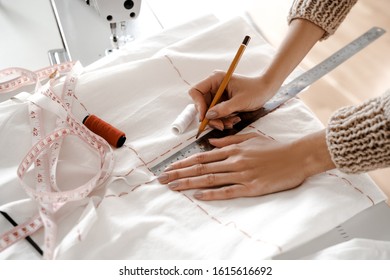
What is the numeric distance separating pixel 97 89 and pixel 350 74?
2.62 feet

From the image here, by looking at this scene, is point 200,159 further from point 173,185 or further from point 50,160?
point 50,160

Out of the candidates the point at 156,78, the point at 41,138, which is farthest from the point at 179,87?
the point at 41,138

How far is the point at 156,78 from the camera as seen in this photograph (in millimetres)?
1101

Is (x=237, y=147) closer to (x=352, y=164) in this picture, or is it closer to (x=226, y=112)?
(x=226, y=112)

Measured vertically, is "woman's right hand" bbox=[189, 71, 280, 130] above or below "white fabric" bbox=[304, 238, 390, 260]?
above

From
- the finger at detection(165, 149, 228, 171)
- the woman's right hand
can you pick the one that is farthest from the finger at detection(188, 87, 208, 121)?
the finger at detection(165, 149, 228, 171)

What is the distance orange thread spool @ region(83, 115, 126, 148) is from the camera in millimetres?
945

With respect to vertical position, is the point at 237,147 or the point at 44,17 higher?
the point at 44,17

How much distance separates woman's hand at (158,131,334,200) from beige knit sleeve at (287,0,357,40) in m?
0.41

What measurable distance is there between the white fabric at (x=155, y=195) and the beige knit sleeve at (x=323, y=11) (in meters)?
0.24

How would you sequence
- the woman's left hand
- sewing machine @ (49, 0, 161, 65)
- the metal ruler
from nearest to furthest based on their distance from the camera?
the woman's left hand, the metal ruler, sewing machine @ (49, 0, 161, 65)

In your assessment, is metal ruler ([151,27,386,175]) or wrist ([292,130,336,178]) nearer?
wrist ([292,130,336,178])

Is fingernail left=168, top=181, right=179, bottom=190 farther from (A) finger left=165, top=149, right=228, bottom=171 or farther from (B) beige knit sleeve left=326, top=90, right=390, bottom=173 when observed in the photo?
(B) beige knit sleeve left=326, top=90, right=390, bottom=173

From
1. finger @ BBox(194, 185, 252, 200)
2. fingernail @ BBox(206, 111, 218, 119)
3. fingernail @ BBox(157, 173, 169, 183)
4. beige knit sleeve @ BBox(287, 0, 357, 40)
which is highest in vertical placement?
beige knit sleeve @ BBox(287, 0, 357, 40)
